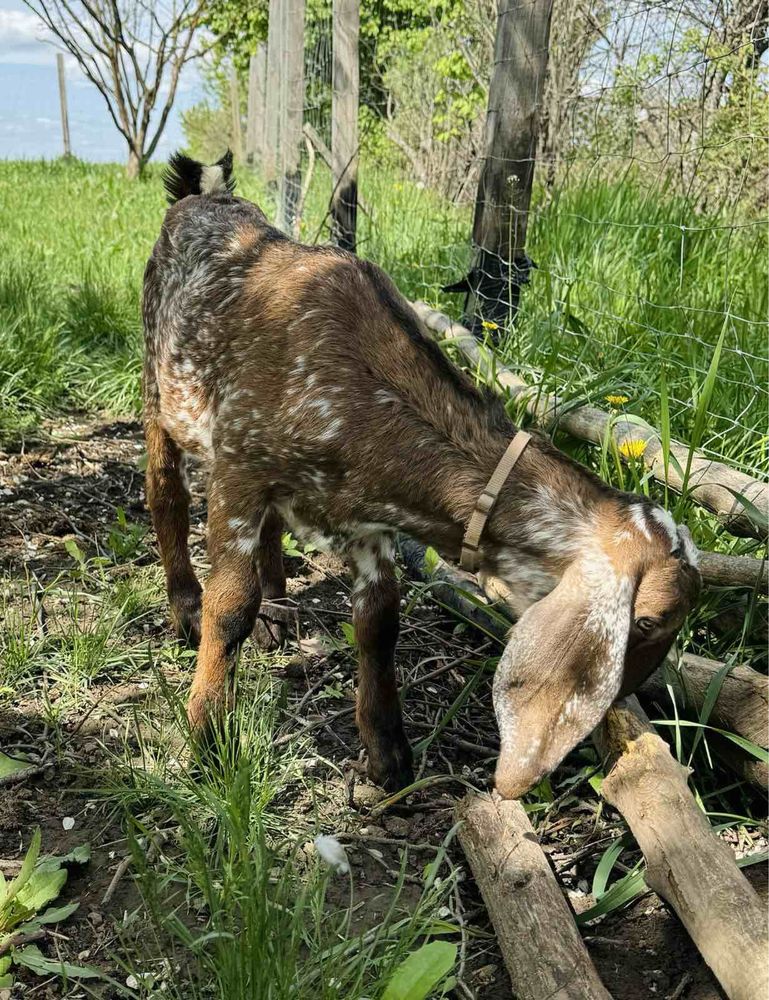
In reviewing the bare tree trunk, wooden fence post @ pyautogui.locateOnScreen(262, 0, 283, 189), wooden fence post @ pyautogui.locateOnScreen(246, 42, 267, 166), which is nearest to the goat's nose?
wooden fence post @ pyautogui.locateOnScreen(262, 0, 283, 189)

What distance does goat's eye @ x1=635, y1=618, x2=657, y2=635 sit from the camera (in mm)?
2150

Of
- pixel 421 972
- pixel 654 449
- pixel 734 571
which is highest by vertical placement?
pixel 654 449

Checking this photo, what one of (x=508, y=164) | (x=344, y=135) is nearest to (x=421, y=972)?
(x=508, y=164)

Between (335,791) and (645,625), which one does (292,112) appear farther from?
(645,625)

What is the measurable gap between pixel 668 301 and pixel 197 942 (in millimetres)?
3456

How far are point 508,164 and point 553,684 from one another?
9.04ft

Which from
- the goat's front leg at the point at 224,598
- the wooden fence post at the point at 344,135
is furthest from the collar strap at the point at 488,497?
the wooden fence post at the point at 344,135

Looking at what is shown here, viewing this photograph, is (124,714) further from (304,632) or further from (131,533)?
(131,533)

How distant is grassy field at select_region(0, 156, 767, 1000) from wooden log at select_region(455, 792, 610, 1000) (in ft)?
0.38

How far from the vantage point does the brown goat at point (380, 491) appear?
6.66 ft

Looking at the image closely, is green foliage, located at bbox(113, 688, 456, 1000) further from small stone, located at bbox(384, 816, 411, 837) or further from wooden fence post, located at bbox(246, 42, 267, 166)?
wooden fence post, located at bbox(246, 42, 267, 166)

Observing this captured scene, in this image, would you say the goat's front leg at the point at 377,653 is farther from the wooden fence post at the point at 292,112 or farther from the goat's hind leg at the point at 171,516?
the wooden fence post at the point at 292,112

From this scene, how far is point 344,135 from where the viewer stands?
5.46m

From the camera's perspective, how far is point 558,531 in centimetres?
226
